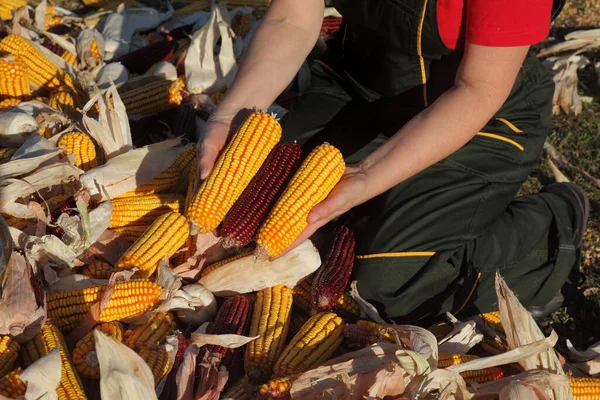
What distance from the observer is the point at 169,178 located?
344 cm

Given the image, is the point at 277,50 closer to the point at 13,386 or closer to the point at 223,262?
the point at 223,262

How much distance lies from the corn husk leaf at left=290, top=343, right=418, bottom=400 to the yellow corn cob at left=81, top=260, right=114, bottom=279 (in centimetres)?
112

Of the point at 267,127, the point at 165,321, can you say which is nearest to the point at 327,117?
the point at 267,127

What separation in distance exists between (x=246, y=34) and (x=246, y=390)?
3.40 m

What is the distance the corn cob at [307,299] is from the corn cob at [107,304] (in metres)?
0.74

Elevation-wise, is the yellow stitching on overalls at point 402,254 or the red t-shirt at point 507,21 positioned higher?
the red t-shirt at point 507,21

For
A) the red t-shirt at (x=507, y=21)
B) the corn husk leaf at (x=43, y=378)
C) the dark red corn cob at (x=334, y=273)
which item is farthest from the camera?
the dark red corn cob at (x=334, y=273)

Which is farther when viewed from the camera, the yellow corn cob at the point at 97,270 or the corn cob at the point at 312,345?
the yellow corn cob at the point at 97,270

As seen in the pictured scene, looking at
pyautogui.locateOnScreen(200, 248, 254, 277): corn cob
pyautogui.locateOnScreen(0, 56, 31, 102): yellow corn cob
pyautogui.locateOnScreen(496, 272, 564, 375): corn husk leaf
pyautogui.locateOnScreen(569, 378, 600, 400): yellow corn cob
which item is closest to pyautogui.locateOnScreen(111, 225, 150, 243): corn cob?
pyautogui.locateOnScreen(200, 248, 254, 277): corn cob

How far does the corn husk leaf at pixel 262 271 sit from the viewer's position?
3021 millimetres

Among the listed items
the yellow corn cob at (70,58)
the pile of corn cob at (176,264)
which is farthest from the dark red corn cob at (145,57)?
the pile of corn cob at (176,264)

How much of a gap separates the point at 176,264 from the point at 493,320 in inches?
64.1

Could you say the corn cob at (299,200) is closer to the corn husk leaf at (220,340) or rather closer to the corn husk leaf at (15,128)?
the corn husk leaf at (220,340)

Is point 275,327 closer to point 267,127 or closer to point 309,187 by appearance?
point 309,187
